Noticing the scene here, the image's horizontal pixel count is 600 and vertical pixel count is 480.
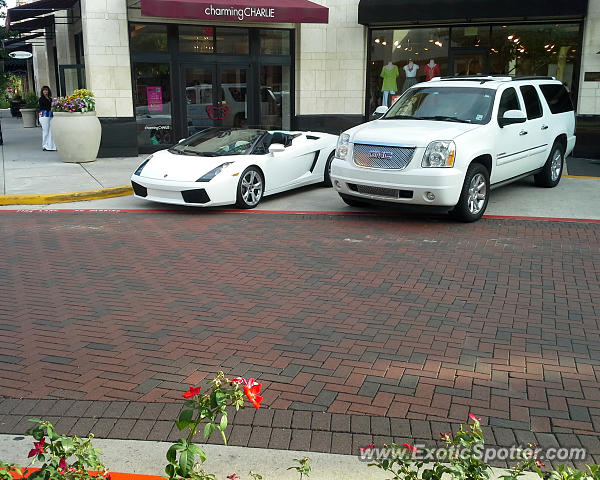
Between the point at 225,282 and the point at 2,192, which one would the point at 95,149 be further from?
the point at 225,282

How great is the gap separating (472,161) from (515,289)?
3347 millimetres

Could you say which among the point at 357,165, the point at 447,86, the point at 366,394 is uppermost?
the point at 447,86

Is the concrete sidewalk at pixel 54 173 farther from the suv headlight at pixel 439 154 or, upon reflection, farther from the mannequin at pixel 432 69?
the mannequin at pixel 432 69

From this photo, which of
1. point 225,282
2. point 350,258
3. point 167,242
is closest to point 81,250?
point 167,242

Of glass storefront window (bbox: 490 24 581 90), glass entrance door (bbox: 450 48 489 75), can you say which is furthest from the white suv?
glass entrance door (bbox: 450 48 489 75)

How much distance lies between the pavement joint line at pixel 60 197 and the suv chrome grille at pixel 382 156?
5035 mm

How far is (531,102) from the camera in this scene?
36.2 feet

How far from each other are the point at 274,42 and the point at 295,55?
2.29 ft

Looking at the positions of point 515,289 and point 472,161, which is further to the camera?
point 472,161

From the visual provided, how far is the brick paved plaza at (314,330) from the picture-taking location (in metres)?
4.05

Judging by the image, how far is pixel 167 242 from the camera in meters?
8.52

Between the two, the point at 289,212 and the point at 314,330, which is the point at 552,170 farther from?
the point at 314,330

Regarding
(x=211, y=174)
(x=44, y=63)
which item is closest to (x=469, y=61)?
(x=211, y=174)

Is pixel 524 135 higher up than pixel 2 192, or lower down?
higher up
